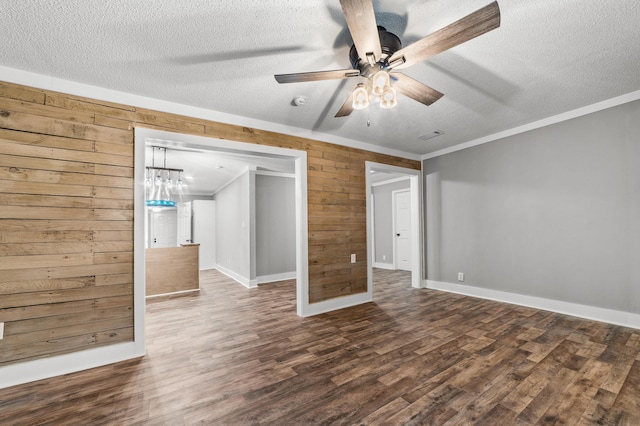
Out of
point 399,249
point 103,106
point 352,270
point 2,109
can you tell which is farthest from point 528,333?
point 2,109

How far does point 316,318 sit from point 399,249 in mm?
4512

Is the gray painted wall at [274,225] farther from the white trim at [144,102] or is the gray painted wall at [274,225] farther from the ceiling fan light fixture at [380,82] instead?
the ceiling fan light fixture at [380,82]

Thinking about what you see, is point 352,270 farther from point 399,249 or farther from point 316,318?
point 399,249

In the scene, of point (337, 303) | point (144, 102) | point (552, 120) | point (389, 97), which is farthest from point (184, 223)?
point (552, 120)

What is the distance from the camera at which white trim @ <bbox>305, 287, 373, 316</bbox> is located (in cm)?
363

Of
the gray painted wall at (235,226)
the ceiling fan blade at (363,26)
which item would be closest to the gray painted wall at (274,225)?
the gray painted wall at (235,226)

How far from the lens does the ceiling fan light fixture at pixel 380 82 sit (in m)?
1.72

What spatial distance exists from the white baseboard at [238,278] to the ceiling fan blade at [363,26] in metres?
4.76

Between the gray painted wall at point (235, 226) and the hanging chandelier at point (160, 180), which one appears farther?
the gray painted wall at point (235, 226)

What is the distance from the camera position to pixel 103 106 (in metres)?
2.53

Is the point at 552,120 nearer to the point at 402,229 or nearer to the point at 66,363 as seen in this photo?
the point at 402,229

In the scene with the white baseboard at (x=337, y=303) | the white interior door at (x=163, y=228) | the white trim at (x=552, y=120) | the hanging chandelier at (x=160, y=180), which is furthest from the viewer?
the white interior door at (x=163, y=228)

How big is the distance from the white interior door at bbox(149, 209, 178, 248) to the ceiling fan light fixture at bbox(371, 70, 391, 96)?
9.88 m

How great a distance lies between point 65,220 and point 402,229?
6.75 metres
